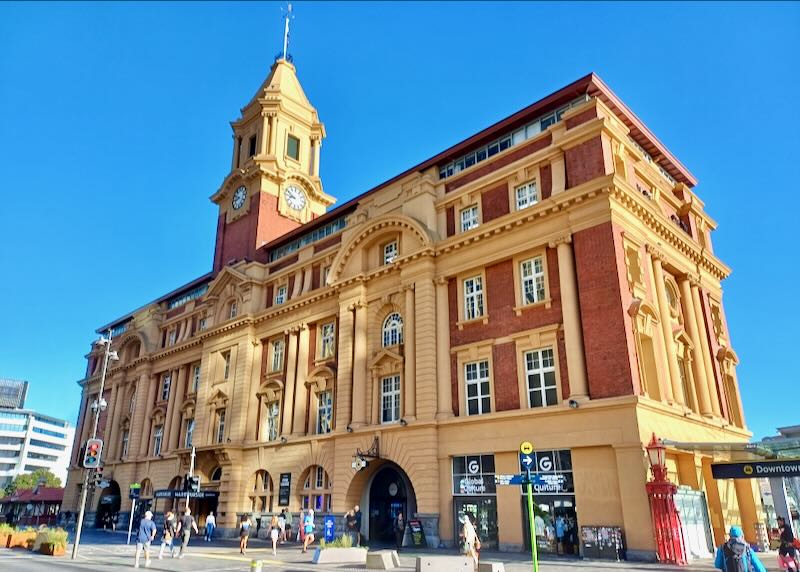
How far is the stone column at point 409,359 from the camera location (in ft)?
97.7

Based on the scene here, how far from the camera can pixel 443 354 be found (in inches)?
1164

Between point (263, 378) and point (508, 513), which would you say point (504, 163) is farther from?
point (263, 378)

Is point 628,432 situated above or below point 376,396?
below

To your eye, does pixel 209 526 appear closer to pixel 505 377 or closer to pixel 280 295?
pixel 280 295

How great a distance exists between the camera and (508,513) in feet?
81.0

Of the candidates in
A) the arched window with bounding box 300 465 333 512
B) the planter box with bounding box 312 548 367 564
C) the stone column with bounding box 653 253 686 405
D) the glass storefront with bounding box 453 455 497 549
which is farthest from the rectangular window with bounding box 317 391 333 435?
the stone column with bounding box 653 253 686 405

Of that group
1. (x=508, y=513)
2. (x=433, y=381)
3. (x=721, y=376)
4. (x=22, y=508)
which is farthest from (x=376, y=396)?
(x=22, y=508)

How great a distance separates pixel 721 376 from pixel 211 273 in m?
39.5

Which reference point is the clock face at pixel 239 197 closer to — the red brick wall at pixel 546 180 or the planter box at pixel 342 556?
the red brick wall at pixel 546 180

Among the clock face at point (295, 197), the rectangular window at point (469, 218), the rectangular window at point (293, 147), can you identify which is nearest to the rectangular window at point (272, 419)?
the rectangular window at point (469, 218)

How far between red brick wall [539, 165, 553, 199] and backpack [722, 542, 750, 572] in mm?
20532

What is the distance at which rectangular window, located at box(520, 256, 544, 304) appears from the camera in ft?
89.6

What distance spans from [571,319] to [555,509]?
7781 millimetres

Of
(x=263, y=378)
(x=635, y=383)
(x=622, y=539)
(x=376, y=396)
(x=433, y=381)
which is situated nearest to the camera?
(x=622, y=539)
